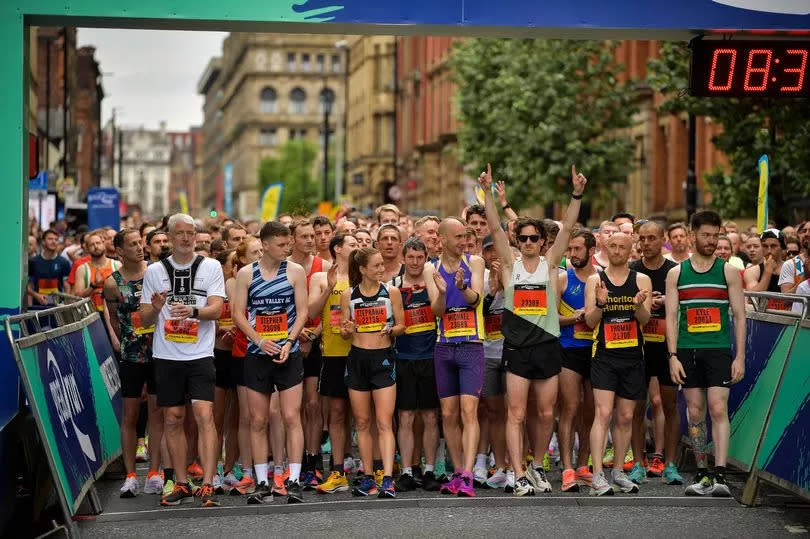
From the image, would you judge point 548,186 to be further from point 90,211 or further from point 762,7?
point 762,7

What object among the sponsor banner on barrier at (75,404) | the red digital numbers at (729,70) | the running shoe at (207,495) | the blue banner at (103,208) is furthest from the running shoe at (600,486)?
the blue banner at (103,208)

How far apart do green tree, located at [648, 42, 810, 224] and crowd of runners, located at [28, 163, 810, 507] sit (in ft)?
46.0

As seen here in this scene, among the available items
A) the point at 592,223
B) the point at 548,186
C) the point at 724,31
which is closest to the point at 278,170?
the point at 592,223

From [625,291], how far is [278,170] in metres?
117

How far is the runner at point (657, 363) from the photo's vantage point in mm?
12531

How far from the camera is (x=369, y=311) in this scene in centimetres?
1200

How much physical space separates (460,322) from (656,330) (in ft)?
5.56

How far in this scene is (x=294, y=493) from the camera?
11547 mm

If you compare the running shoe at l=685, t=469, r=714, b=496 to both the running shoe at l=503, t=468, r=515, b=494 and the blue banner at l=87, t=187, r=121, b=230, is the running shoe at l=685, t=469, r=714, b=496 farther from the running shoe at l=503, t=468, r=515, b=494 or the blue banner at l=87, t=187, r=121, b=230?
the blue banner at l=87, t=187, r=121, b=230

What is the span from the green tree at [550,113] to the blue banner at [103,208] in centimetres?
1052

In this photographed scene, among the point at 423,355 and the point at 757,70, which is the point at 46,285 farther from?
the point at 757,70

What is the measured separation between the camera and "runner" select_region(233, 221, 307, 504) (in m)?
11.6

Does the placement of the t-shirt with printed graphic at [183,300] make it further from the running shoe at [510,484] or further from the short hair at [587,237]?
the short hair at [587,237]

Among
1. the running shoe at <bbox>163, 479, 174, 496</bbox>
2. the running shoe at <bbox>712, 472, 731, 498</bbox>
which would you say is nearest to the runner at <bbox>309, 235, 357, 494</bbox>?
the running shoe at <bbox>163, 479, 174, 496</bbox>
